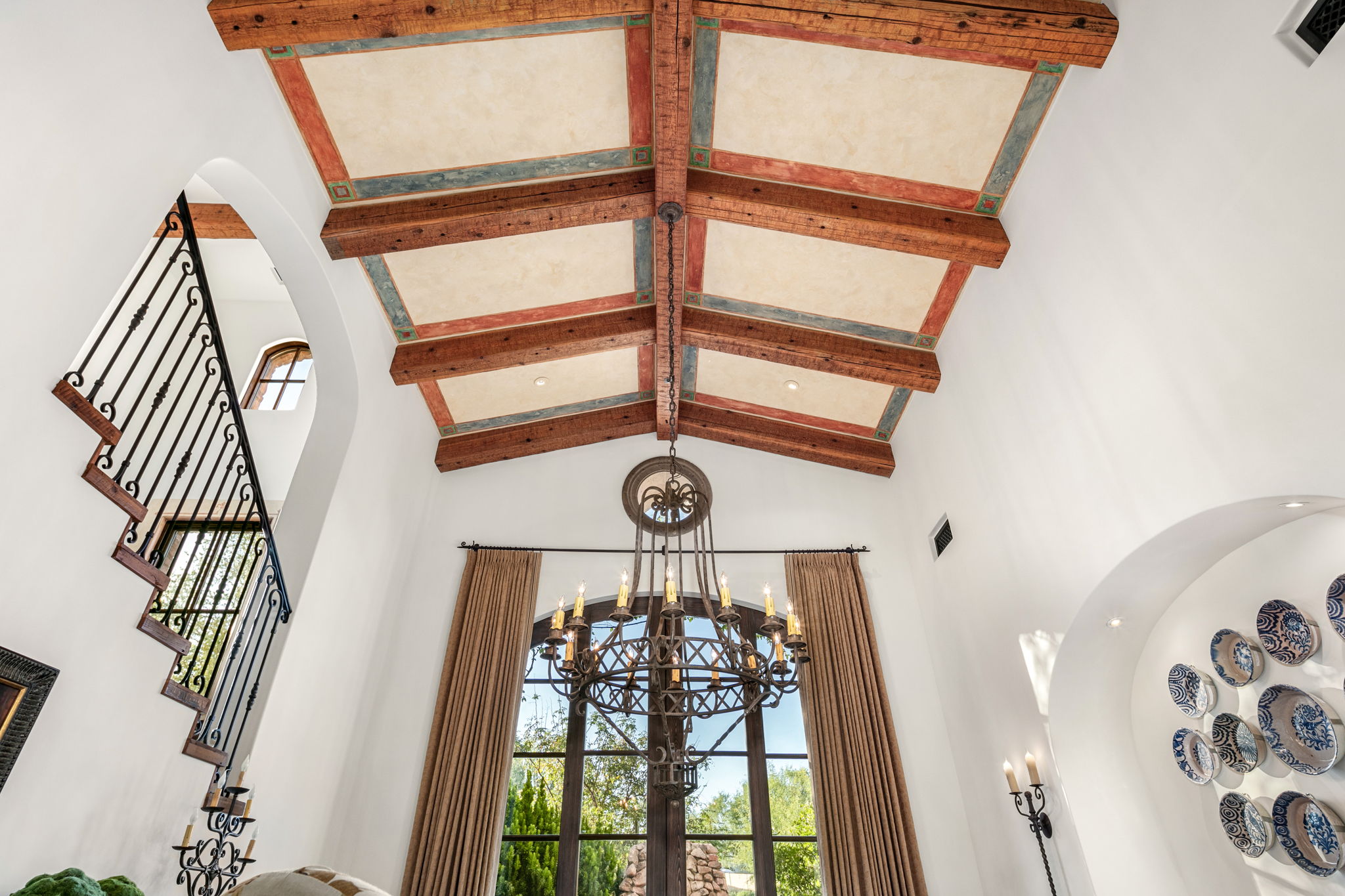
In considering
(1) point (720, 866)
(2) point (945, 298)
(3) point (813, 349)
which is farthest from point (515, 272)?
(1) point (720, 866)

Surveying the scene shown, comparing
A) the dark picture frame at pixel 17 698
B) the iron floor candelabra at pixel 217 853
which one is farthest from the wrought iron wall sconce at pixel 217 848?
the dark picture frame at pixel 17 698

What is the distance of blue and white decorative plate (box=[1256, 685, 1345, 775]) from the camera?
123 inches

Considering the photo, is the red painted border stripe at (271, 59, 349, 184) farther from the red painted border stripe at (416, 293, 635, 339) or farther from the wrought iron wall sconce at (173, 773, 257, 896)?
the wrought iron wall sconce at (173, 773, 257, 896)

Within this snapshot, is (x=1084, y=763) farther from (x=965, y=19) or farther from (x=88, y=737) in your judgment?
(x=88, y=737)

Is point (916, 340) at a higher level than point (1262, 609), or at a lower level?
higher

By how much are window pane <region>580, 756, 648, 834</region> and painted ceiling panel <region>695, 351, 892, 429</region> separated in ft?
10.7

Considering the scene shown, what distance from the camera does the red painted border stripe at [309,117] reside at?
410 centimetres

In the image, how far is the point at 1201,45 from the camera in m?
3.04

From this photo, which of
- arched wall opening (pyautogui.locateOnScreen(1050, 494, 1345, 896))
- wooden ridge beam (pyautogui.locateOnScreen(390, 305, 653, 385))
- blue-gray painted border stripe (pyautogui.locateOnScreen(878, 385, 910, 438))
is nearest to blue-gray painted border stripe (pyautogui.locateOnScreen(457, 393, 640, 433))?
wooden ridge beam (pyautogui.locateOnScreen(390, 305, 653, 385))

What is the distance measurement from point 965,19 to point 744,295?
2545 mm

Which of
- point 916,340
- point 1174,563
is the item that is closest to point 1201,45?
point 1174,563

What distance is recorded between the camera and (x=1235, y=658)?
3.62 m

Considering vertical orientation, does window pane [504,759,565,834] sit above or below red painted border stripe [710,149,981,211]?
below

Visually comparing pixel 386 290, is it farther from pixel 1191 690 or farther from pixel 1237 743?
pixel 1237 743
